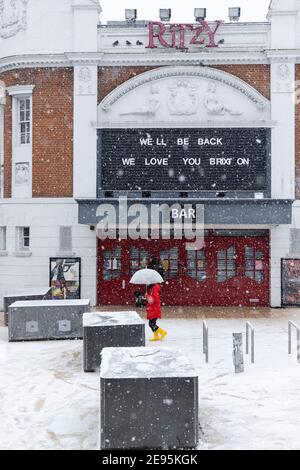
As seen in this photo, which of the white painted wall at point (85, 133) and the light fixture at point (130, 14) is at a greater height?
the light fixture at point (130, 14)

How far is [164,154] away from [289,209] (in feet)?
14.9

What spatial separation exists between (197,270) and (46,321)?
24.6 ft

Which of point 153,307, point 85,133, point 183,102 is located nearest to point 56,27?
point 85,133

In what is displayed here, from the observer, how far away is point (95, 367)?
10.7m

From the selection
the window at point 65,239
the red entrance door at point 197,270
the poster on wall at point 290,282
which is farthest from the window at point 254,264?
the window at point 65,239

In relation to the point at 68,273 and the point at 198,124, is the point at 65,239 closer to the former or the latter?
the point at 68,273

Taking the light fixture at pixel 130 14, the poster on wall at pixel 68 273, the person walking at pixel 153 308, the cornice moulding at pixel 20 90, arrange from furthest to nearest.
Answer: the light fixture at pixel 130 14, the cornice moulding at pixel 20 90, the poster on wall at pixel 68 273, the person walking at pixel 153 308

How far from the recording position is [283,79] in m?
19.6

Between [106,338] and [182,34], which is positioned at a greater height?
[182,34]

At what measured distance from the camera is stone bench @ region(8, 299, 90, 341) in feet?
45.4

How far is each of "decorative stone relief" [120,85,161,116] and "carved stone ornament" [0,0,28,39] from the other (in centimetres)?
505

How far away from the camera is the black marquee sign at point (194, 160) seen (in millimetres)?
19453

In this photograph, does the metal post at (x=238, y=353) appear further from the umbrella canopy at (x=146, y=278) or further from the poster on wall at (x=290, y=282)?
the poster on wall at (x=290, y=282)

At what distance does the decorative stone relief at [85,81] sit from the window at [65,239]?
187 inches
